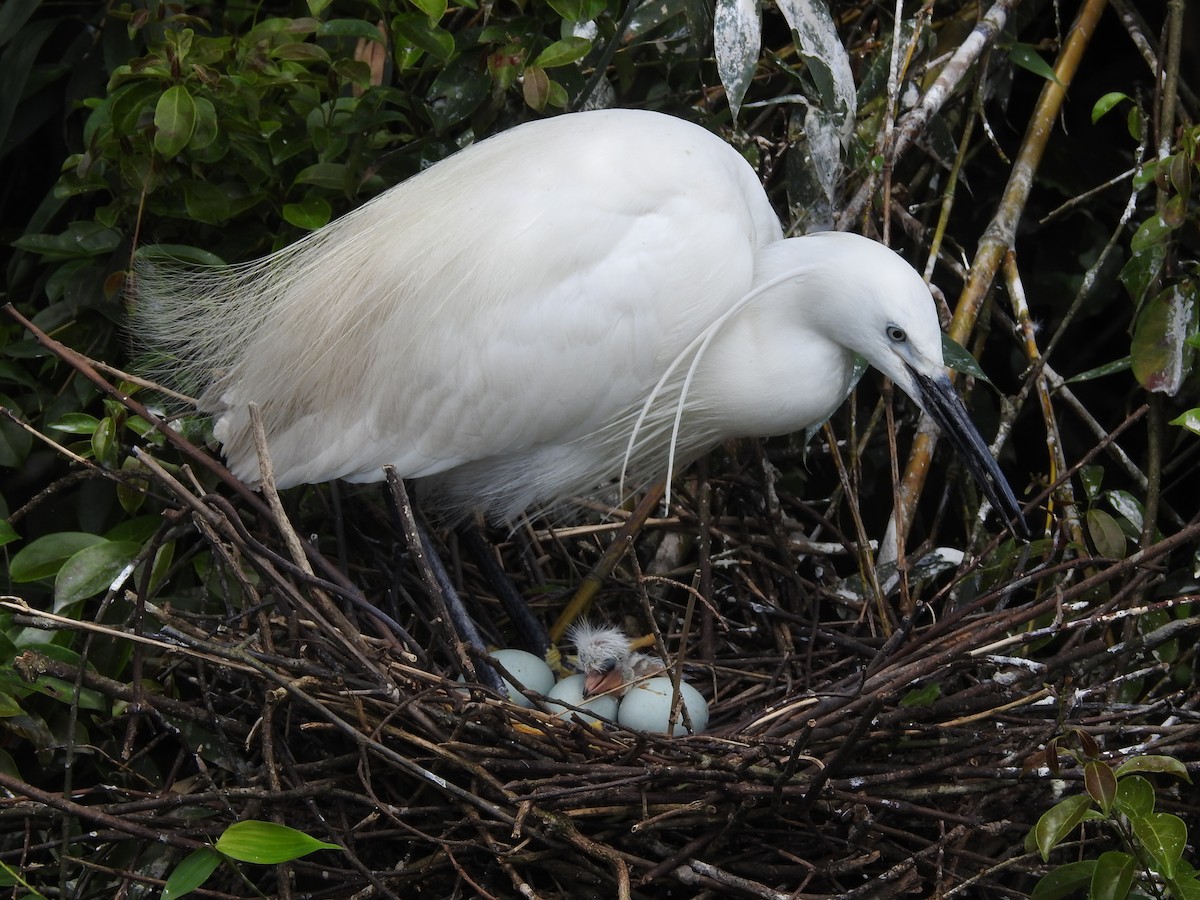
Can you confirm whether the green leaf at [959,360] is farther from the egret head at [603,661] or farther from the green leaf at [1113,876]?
the green leaf at [1113,876]

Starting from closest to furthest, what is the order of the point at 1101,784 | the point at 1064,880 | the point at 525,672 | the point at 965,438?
the point at 1101,784, the point at 1064,880, the point at 965,438, the point at 525,672

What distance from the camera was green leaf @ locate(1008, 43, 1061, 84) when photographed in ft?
6.97

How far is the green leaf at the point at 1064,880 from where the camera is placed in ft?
4.47

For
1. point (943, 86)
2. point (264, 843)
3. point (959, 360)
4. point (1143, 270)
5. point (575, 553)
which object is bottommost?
point (575, 553)

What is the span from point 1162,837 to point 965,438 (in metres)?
0.68

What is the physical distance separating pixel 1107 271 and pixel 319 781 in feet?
5.36

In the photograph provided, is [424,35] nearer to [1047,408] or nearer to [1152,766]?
[1047,408]

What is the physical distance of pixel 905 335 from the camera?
1.78m

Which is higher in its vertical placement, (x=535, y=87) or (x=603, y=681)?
(x=535, y=87)

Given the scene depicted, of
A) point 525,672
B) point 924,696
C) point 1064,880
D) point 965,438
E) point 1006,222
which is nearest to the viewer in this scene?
point 1064,880

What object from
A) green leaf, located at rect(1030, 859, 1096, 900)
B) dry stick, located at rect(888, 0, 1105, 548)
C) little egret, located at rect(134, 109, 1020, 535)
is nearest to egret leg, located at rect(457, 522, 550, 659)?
little egret, located at rect(134, 109, 1020, 535)

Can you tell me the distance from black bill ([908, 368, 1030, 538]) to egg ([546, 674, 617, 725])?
0.61 m

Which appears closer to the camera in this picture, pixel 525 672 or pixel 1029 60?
pixel 525 672

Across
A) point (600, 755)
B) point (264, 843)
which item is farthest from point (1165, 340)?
point (264, 843)
